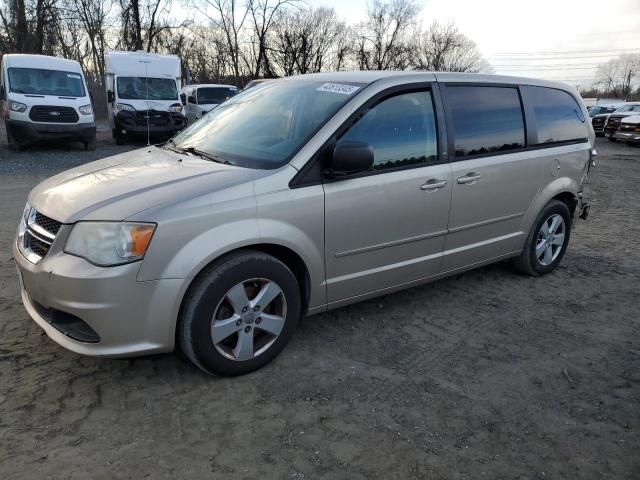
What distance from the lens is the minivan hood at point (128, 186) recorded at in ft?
8.96

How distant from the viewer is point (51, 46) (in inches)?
1273

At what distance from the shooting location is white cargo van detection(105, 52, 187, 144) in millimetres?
15273

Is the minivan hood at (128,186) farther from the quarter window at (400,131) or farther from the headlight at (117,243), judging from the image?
the quarter window at (400,131)

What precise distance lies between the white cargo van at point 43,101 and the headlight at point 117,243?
11.9m

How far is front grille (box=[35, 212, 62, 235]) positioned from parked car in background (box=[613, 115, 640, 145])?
21.6 metres

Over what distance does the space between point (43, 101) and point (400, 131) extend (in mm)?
11952

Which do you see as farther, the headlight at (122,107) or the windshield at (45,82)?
the headlight at (122,107)

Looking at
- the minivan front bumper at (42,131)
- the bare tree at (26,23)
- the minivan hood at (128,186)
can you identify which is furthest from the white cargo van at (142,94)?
the bare tree at (26,23)

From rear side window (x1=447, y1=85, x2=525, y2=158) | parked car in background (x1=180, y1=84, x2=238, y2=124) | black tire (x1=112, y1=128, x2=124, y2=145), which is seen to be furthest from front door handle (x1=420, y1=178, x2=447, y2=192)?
parked car in background (x1=180, y1=84, x2=238, y2=124)

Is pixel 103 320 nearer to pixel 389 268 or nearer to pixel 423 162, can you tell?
pixel 389 268

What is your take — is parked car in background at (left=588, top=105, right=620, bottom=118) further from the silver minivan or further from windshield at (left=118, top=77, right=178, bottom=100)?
the silver minivan

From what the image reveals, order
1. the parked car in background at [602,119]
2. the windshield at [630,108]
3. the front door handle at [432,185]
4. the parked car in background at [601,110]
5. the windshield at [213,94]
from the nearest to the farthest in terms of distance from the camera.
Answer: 1. the front door handle at [432,185]
2. the windshield at [213,94]
3. the windshield at [630,108]
4. the parked car in background at [602,119]
5. the parked car in background at [601,110]

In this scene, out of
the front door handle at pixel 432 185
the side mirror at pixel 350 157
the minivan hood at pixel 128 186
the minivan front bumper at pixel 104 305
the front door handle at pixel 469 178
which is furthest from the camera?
the front door handle at pixel 469 178

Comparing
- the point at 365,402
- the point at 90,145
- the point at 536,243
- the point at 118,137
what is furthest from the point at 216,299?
the point at 118,137
